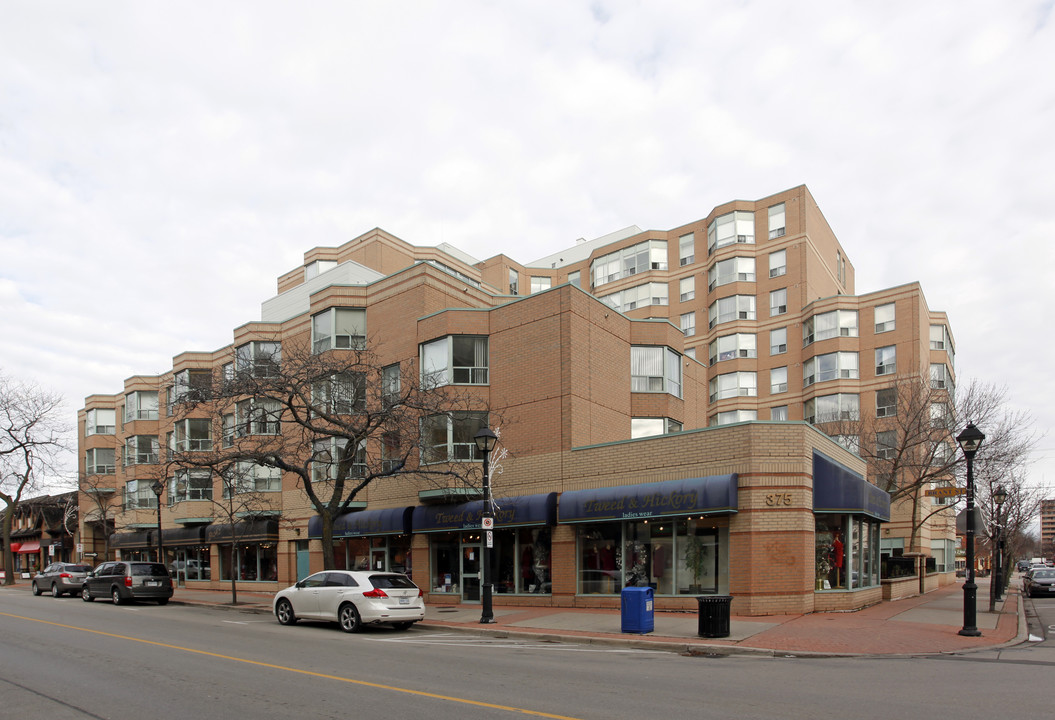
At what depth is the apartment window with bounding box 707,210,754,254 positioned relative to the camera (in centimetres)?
5384

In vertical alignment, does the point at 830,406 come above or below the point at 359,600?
above

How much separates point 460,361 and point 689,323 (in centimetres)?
3428

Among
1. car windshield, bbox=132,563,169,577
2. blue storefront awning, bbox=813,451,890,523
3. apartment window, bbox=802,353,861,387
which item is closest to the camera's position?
blue storefront awning, bbox=813,451,890,523

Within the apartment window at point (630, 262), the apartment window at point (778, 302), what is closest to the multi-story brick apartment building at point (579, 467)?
the apartment window at point (778, 302)

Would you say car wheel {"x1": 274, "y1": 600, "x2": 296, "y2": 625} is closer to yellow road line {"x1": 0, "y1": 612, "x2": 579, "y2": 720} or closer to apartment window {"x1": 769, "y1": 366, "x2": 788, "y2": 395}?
yellow road line {"x1": 0, "y1": 612, "x2": 579, "y2": 720}

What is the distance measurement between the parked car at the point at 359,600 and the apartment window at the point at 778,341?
40.0m

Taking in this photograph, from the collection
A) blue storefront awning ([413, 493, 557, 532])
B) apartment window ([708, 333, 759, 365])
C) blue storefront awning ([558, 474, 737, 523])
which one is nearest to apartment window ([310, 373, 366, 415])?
blue storefront awning ([413, 493, 557, 532])

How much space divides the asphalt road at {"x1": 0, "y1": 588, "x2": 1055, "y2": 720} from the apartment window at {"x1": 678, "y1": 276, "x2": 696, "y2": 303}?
146ft

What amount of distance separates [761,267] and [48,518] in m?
61.7

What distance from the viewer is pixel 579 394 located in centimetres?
2425

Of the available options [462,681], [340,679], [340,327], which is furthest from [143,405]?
[462,681]

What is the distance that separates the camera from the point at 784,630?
16266mm

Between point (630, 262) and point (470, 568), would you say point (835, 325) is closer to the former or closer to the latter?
point (630, 262)

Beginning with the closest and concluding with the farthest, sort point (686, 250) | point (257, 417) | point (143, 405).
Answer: point (257, 417) < point (143, 405) < point (686, 250)
